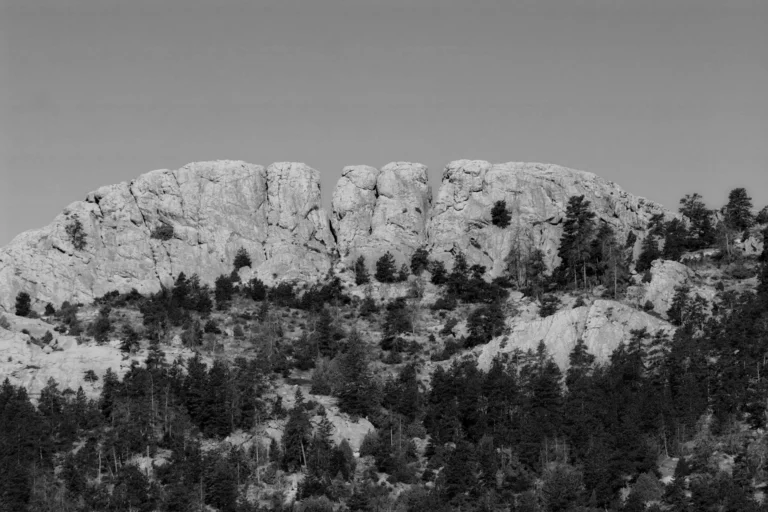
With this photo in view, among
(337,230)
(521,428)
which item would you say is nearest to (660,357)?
(521,428)

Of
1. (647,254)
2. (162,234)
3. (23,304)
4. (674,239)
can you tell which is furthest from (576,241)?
(23,304)

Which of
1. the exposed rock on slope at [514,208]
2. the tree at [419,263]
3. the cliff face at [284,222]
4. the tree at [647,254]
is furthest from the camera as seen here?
the exposed rock on slope at [514,208]

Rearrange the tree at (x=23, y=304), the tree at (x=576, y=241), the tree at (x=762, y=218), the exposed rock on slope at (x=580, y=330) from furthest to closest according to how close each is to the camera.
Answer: the tree at (x=762, y=218) < the tree at (x=576, y=241) < the tree at (x=23, y=304) < the exposed rock on slope at (x=580, y=330)

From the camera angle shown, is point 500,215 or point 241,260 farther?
point 500,215

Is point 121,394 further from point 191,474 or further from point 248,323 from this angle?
point 248,323

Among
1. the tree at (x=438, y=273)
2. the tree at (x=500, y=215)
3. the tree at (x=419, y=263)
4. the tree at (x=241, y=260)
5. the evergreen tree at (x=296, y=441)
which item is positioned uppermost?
the tree at (x=500, y=215)

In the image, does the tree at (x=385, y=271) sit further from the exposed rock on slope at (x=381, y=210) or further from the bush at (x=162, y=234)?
the bush at (x=162, y=234)

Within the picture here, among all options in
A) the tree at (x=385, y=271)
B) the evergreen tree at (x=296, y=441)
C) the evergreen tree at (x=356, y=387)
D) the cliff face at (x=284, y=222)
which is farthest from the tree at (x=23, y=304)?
the evergreen tree at (x=296, y=441)

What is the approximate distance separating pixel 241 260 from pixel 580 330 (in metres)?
60.7

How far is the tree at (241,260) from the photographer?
7185 inches

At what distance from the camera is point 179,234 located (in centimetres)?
18338

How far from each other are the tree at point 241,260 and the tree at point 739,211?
3000 inches

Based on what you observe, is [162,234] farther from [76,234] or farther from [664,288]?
[664,288]

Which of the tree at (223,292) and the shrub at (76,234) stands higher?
the shrub at (76,234)
